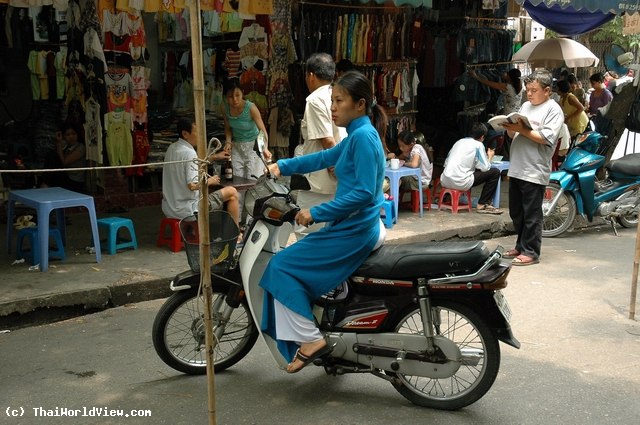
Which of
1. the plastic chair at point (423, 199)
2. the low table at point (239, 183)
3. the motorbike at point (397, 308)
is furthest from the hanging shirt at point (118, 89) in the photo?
the motorbike at point (397, 308)

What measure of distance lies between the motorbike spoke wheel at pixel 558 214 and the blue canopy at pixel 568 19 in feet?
12.2

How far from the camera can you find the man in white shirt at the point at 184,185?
22.4ft

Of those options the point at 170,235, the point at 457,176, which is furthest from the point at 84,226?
the point at 457,176

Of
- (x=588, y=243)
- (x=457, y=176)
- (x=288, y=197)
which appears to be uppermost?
(x=288, y=197)

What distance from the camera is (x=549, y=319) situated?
5570mm

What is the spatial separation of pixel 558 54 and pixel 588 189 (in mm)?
4352

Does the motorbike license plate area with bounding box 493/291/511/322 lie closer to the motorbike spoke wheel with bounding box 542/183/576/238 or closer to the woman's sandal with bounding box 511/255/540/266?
the woman's sandal with bounding box 511/255/540/266

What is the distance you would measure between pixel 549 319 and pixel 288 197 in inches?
104

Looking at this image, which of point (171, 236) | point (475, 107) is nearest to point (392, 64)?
point (475, 107)

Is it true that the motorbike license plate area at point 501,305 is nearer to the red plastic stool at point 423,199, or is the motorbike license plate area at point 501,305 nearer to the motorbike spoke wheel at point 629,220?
the red plastic stool at point 423,199

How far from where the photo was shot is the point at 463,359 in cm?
389

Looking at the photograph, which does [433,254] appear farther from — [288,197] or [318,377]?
[318,377]

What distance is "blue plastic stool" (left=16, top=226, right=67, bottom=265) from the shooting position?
6.36 m

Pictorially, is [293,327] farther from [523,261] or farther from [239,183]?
[239,183]
